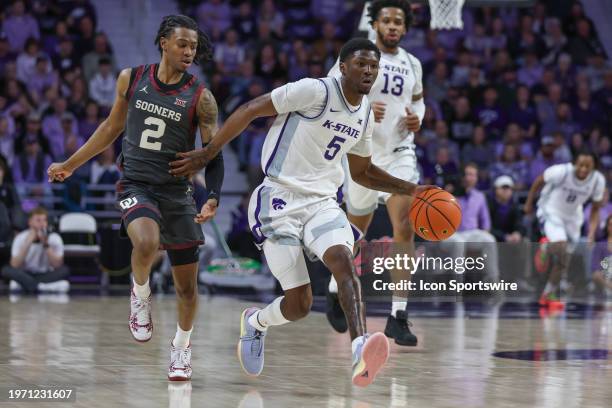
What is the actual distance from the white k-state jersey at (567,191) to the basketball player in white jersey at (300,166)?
7.19m

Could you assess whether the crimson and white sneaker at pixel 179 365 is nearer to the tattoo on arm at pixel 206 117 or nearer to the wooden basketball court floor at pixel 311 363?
the wooden basketball court floor at pixel 311 363

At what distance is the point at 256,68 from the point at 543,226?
228 inches

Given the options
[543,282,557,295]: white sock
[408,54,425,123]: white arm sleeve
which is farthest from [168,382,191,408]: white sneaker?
[543,282,557,295]: white sock

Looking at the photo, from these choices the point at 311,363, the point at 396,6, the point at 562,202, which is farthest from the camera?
the point at 562,202

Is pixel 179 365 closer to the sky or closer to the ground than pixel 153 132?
closer to the ground

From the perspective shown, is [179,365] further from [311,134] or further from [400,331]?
[400,331]

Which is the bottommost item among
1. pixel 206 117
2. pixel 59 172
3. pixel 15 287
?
pixel 15 287

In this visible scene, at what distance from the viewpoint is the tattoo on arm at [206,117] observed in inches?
265

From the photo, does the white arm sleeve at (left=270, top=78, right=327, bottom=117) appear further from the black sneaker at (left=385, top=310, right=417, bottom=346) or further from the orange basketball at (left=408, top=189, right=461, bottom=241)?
the black sneaker at (left=385, top=310, right=417, bottom=346)

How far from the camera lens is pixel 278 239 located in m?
6.71

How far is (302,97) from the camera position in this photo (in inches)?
261

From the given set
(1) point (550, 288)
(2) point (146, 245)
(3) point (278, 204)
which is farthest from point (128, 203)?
(1) point (550, 288)

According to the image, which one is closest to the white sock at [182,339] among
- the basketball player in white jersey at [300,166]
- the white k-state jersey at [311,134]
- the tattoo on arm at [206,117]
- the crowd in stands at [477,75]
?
the basketball player in white jersey at [300,166]

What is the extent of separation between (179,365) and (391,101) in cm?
323
